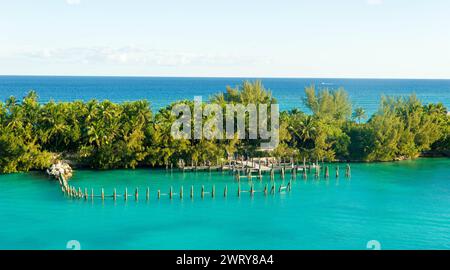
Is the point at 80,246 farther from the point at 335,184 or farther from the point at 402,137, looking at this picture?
the point at 402,137

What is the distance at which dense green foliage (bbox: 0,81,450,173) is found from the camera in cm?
4678

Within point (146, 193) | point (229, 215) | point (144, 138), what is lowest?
point (229, 215)

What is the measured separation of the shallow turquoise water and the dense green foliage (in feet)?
7.48

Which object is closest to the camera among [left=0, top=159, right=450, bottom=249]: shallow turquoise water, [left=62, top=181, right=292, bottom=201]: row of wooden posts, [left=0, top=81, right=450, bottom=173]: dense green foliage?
[left=0, top=159, right=450, bottom=249]: shallow turquoise water

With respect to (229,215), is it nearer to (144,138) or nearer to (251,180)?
(251,180)

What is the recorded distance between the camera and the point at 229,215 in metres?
33.9

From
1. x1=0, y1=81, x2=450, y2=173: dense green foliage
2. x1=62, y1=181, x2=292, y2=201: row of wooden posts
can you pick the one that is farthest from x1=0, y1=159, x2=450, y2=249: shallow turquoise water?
x1=0, y1=81, x2=450, y2=173: dense green foliage

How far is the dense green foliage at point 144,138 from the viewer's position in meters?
46.8

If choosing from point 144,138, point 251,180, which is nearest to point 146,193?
point 251,180

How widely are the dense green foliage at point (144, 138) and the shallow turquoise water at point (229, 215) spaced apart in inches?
89.8

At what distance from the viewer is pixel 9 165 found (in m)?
45.0

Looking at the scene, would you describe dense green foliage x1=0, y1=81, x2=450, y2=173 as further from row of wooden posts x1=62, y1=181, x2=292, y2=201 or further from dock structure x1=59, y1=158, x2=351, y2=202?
row of wooden posts x1=62, y1=181, x2=292, y2=201

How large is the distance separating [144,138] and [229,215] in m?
17.2
